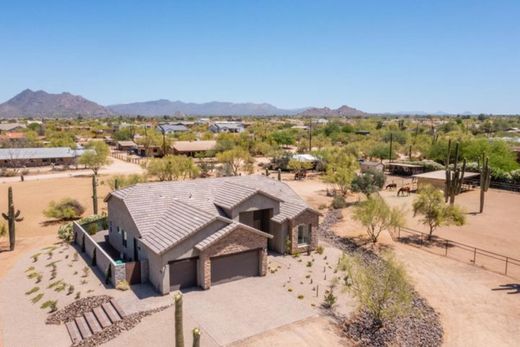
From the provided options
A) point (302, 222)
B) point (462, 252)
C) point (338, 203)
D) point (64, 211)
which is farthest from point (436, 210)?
point (64, 211)

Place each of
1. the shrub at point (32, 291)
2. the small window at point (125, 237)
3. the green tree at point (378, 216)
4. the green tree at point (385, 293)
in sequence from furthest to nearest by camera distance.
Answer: the green tree at point (378, 216)
the small window at point (125, 237)
the shrub at point (32, 291)
the green tree at point (385, 293)

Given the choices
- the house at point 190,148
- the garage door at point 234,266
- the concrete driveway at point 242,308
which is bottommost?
the concrete driveway at point 242,308

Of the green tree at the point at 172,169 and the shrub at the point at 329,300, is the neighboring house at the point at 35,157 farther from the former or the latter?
the shrub at the point at 329,300

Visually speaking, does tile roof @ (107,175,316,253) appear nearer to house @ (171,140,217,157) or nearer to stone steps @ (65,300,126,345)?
stone steps @ (65,300,126,345)

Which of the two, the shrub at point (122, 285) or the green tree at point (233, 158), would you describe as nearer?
the shrub at point (122, 285)

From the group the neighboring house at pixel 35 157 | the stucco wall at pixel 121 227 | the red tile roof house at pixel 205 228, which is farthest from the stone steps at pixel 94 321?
the neighboring house at pixel 35 157

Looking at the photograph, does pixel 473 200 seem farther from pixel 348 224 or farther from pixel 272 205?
pixel 272 205

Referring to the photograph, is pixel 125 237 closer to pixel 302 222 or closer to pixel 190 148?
pixel 302 222
